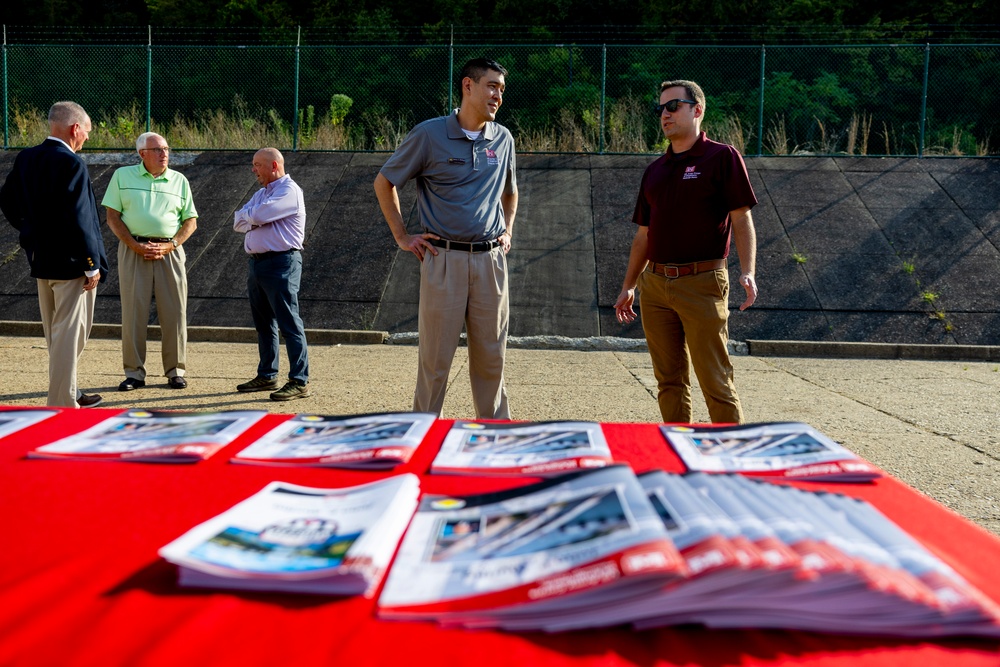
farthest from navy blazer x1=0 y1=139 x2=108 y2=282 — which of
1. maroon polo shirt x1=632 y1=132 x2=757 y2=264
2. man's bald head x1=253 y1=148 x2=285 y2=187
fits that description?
maroon polo shirt x1=632 y1=132 x2=757 y2=264

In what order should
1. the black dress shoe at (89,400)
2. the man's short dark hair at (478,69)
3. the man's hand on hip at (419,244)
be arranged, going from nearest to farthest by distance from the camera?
the man's short dark hair at (478,69) < the man's hand on hip at (419,244) < the black dress shoe at (89,400)

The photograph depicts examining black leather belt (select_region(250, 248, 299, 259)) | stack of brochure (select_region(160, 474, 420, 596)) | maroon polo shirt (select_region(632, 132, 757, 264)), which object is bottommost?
stack of brochure (select_region(160, 474, 420, 596))

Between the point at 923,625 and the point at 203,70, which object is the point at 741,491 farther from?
the point at 203,70

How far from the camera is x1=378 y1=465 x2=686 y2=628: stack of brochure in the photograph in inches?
50.3

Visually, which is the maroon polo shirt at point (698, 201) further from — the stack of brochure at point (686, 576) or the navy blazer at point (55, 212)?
the navy blazer at point (55, 212)

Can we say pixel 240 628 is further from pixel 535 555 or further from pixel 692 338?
pixel 692 338

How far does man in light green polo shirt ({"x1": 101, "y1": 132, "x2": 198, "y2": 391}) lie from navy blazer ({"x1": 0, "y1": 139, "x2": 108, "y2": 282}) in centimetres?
159

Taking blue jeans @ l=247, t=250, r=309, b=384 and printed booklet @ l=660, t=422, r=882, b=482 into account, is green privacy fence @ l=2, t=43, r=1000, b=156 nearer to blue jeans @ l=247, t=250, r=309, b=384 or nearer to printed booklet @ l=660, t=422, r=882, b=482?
blue jeans @ l=247, t=250, r=309, b=384

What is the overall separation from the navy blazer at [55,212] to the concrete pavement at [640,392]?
4.83ft

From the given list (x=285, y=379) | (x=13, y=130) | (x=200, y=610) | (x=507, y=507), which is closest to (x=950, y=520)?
(x=507, y=507)

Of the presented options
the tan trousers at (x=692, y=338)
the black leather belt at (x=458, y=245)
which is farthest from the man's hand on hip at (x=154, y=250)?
the tan trousers at (x=692, y=338)

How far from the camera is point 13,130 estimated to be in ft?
55.0

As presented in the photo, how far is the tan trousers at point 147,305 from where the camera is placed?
7.45m

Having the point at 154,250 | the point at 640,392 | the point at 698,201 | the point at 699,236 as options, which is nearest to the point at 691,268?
the point at 699,236
